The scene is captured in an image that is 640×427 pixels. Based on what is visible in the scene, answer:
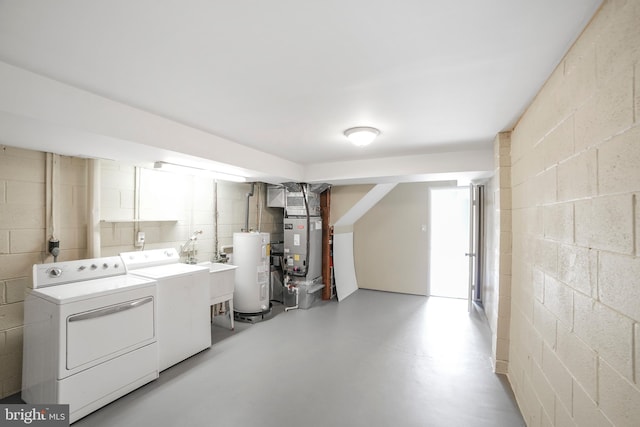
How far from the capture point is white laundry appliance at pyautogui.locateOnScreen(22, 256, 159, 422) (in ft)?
6.59

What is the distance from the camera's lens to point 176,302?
2.84 metres

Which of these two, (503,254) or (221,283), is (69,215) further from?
(503,254)

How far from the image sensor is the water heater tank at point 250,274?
4.08 metres

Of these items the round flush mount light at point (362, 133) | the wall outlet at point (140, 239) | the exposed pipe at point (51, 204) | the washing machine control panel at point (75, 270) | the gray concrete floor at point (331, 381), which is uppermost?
the round flush mount light at point (362, 133)

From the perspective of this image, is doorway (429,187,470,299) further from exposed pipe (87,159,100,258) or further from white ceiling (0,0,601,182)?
exposed pipe (87,159,100,258)

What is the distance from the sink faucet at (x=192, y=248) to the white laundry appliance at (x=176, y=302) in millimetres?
369

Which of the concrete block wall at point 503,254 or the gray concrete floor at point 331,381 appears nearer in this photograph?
the gray concrete floor at point 331,381

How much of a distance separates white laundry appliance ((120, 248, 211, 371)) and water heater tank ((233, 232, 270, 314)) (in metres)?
0.91

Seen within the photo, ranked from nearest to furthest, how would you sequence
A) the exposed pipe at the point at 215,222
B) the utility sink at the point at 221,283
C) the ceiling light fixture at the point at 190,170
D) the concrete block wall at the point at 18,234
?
the concrete block wall at the point at 18,234 → the ceiling light fixture at the point at 190,170 → the utility sink at the point at 221,283 → the exposed pipe at the point at 215,222

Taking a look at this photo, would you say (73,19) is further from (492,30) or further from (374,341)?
(374,341)

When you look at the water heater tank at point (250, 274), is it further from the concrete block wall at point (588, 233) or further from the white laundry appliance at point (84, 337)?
the concrete block wall at point (588, 233)

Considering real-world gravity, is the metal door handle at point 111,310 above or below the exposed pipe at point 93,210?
below

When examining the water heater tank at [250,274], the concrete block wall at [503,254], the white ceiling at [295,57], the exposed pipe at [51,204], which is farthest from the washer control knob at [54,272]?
the concrete block wall at [503,254]

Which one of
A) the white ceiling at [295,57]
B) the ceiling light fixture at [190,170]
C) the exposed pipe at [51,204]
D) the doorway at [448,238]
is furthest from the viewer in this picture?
the doorway at [448,238]
